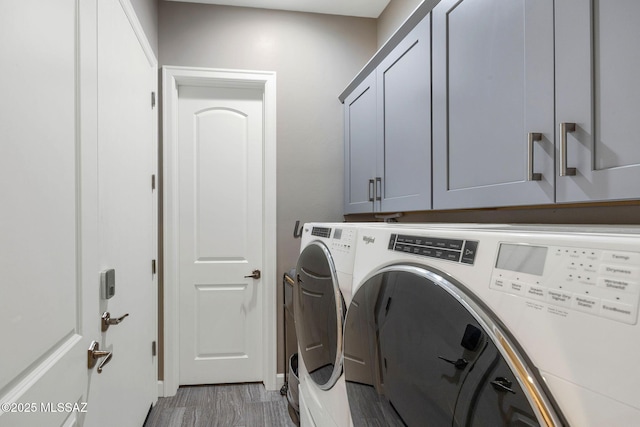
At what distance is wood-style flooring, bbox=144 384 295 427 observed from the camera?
2.25 metres

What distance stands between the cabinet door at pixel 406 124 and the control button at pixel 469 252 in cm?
92

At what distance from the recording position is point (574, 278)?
44 centimetres

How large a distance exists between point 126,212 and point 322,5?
1.88m

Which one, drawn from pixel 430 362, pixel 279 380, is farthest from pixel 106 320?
pixel 279 380

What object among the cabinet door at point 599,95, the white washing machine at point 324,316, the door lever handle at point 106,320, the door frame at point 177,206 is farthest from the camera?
the door frame at point 177,206

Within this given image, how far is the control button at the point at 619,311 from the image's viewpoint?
0.37 meters

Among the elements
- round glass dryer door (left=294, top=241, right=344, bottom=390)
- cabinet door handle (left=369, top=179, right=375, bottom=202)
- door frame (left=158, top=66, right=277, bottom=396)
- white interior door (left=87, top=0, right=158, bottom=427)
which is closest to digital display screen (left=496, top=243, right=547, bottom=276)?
round glass dryer door (left=294, top=241, right=344, bottom=390)

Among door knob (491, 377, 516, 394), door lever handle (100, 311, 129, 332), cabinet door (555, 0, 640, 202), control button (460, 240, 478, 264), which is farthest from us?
door lever handle (100, 311, 129, 332)

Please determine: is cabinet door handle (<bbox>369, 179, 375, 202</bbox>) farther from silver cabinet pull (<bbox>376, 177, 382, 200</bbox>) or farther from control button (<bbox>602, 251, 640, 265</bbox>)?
control button (<bbox>602, 251, 640, 265</bbox>)

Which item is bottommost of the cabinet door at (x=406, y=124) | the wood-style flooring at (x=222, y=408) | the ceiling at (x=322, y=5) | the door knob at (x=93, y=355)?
the wood-style flooring at (x=222, y=408)

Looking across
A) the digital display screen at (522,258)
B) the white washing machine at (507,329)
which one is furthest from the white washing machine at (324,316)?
the digital display screen at (522,258)

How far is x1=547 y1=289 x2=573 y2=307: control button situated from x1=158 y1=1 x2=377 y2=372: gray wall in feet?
7.59

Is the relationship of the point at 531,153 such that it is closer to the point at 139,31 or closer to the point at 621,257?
the point at 621,257

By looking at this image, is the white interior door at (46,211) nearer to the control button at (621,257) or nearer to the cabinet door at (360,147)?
the control button at (621,257)
